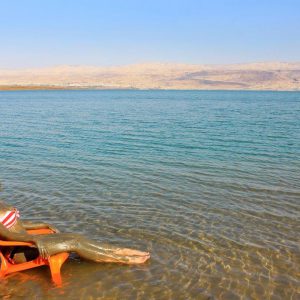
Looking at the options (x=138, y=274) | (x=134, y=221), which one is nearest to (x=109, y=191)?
(x=134, y=221)

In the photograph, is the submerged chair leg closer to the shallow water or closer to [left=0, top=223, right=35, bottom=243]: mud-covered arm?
the shallow water

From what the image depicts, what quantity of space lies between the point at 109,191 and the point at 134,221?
4.05 meters

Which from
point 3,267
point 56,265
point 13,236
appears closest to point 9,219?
point 13,236

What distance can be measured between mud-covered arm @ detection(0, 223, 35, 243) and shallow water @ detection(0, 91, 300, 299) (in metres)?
1.29

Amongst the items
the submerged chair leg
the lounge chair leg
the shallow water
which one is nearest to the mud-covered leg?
the submerged chair leg

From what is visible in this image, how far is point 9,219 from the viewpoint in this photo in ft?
32.4

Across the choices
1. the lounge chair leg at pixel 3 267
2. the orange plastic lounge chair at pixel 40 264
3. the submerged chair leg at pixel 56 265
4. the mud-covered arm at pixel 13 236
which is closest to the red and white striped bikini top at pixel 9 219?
the mud-covered arm at pixel 13 236

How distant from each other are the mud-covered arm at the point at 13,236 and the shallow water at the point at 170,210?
1292 millimetres

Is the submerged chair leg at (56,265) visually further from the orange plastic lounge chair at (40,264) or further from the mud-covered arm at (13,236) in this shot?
the mud-covered arm at (13,236)

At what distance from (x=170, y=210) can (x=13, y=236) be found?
24.2ft

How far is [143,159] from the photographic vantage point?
25141mm

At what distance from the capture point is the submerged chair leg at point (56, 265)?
385 inches

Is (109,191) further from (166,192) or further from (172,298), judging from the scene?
(172,298)

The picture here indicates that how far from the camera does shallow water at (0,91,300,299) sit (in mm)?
9922
